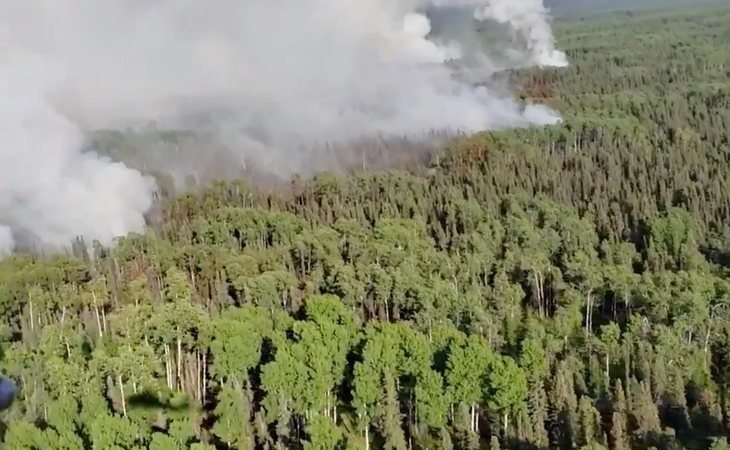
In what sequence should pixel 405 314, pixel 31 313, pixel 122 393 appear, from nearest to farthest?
pixel 122 393
pixel 405 314
pixel 31 313

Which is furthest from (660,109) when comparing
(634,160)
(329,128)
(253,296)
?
(253,296)

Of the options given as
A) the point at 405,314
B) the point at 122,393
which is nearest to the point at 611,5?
the point at 405,314

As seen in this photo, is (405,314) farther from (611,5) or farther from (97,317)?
(611,5)

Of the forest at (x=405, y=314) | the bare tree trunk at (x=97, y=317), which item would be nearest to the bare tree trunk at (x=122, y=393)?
the forest at (x=405, y=314)

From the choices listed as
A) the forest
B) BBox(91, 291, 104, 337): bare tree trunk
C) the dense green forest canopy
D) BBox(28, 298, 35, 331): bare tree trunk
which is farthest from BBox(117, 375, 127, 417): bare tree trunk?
the dense green forest canopy

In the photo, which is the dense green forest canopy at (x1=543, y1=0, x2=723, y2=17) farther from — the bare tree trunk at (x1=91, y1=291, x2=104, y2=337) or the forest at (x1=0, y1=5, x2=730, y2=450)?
the bare tree trunk at (x1=91, y1=291, x2=104, y2=337)

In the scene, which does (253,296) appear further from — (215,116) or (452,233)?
(215,116)

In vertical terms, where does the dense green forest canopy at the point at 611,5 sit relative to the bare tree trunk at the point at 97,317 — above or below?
above

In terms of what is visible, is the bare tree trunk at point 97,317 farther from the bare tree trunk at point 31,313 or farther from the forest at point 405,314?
the bare tree trunk at point 31,313
